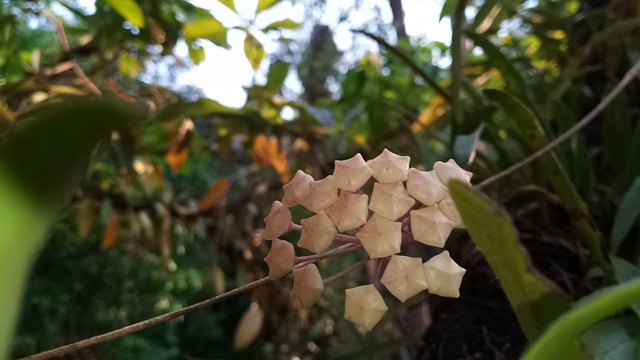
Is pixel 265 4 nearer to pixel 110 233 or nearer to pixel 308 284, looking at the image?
pixel 110 233

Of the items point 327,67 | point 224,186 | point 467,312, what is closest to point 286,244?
point 467,312

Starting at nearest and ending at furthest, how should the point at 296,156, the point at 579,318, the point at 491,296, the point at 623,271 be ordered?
the point at 579,318, the point at 623,271, the point at 491,296, the point at 296,156

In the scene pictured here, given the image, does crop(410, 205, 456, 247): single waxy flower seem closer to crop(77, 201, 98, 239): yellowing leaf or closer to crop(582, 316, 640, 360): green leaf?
crop(582, 316, 640, 360): green leaf

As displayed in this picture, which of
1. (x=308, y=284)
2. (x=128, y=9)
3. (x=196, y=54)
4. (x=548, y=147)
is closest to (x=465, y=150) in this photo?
(x=548, y=147)

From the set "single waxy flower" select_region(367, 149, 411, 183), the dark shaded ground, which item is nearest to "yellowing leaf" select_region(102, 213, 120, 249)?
the dark shaded ground

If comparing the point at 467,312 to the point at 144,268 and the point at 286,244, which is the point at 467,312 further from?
the point at 144,268
